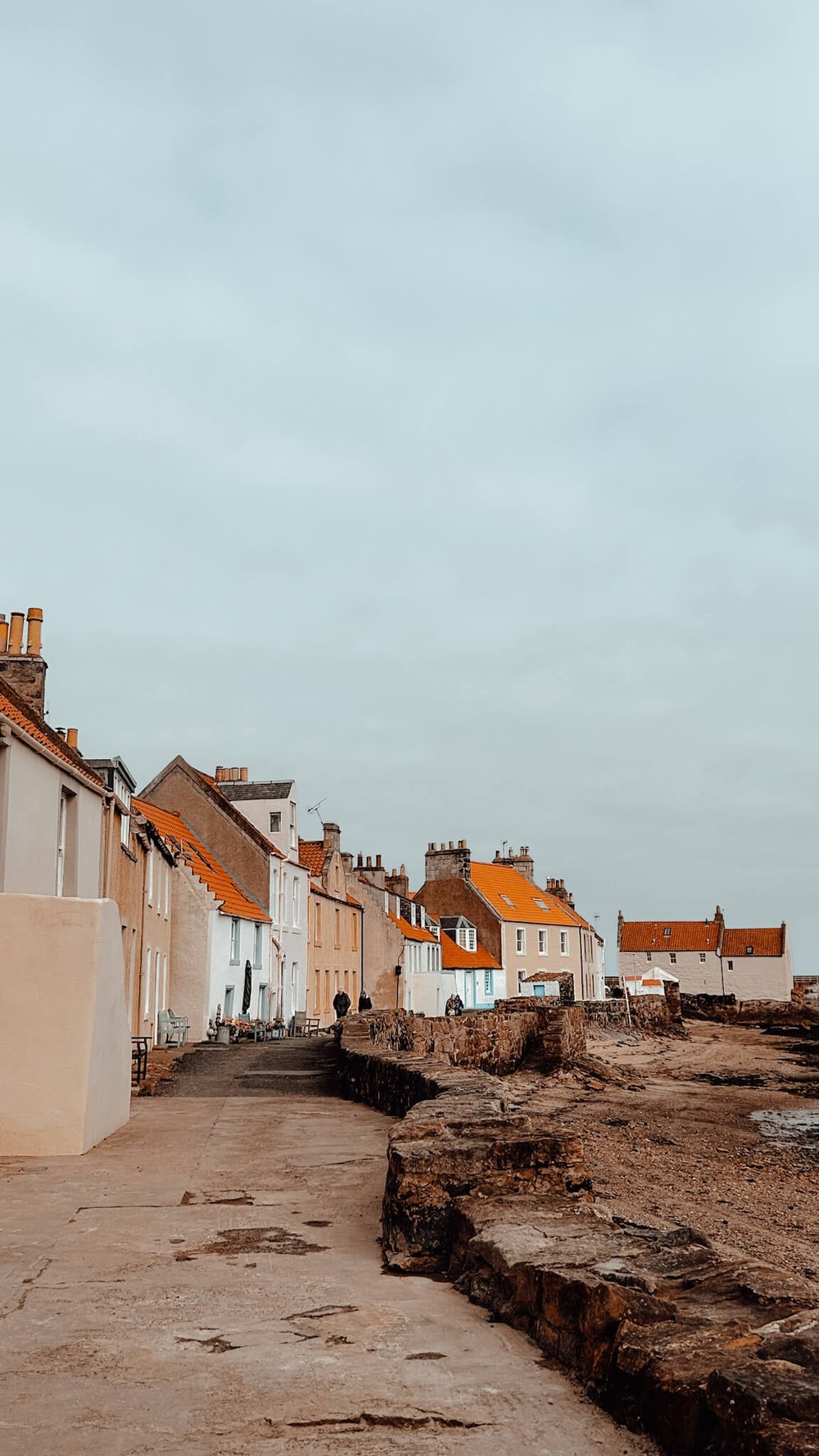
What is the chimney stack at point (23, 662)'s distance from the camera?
21.1 m

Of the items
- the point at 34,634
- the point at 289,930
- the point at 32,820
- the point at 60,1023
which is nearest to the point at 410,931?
the point at 289,930

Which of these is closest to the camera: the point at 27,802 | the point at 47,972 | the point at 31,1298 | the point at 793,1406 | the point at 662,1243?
the point at 793,1406

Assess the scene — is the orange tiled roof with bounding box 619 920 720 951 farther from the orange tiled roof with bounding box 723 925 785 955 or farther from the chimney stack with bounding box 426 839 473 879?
the chimney stack with bounding box 426 839 473 879

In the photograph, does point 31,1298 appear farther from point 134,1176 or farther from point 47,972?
point 47,972

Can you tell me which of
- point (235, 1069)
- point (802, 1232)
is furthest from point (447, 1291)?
point (235, 1069)

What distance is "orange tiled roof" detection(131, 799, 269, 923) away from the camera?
33656 millimetres

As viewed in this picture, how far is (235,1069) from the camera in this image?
21.2m

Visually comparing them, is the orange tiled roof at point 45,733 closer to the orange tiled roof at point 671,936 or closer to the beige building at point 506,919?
the beige building at point 506,919

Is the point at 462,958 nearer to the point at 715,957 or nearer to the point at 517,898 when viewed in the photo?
the point at 517,898

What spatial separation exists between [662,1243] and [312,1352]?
1.45m

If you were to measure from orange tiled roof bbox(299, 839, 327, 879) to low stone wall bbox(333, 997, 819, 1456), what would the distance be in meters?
39.8

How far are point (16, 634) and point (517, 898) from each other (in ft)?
175

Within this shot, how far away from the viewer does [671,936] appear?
9681 cm

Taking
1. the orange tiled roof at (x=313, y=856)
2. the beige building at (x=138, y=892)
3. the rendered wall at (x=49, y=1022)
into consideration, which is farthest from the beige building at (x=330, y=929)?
the rendered wall at (x=49, y=1022)
